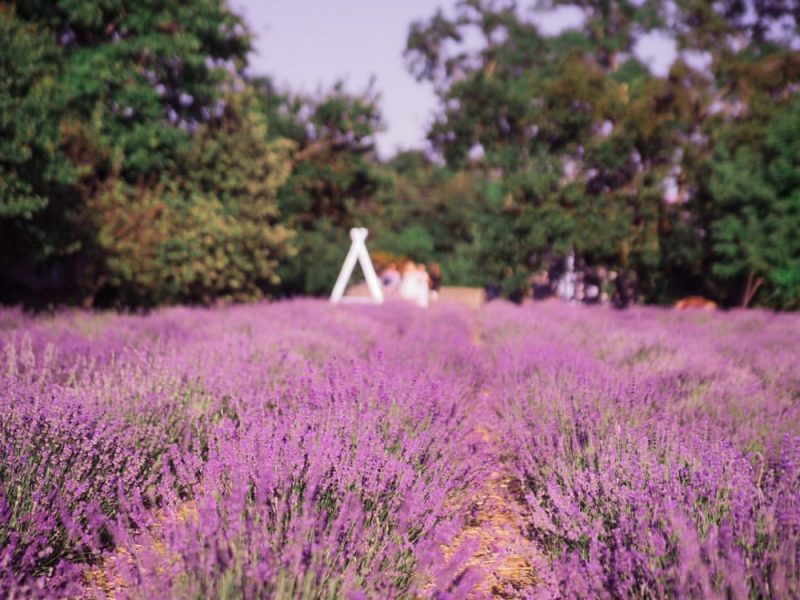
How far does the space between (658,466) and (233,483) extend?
1710mm

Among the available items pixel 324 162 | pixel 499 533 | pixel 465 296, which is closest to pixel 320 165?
pixel 324 162

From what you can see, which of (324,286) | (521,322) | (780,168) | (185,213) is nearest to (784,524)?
(521,322)

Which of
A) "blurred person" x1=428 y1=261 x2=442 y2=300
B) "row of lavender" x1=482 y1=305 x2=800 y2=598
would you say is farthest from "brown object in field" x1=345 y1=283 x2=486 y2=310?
"row of lavender" x1=482 y1=305 x2=800 y2=598

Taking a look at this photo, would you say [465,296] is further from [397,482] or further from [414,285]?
[397,482]

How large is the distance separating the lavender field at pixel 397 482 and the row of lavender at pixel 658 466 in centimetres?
2

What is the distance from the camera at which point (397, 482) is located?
3025mm

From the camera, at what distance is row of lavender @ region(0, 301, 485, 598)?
2.21 m

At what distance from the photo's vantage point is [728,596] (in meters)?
2.15

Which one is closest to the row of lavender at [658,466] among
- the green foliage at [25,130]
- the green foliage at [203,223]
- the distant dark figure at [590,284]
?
the green foliage at [25,130]

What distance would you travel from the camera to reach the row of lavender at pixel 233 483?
7.27 feet

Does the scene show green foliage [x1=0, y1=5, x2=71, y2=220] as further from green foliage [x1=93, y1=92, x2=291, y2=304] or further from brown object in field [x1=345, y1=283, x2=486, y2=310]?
brown object in field [x1=345, y1=283, x2=486, y2=310]

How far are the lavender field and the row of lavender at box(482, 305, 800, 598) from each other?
0.05 ft

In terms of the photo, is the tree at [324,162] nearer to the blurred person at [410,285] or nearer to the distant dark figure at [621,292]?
the blurred person at [410,285]

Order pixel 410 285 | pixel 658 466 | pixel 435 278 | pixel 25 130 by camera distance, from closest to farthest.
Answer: pixel 658 466 → pixel 25 130 → pixel 410 285 → pixel 435 278
